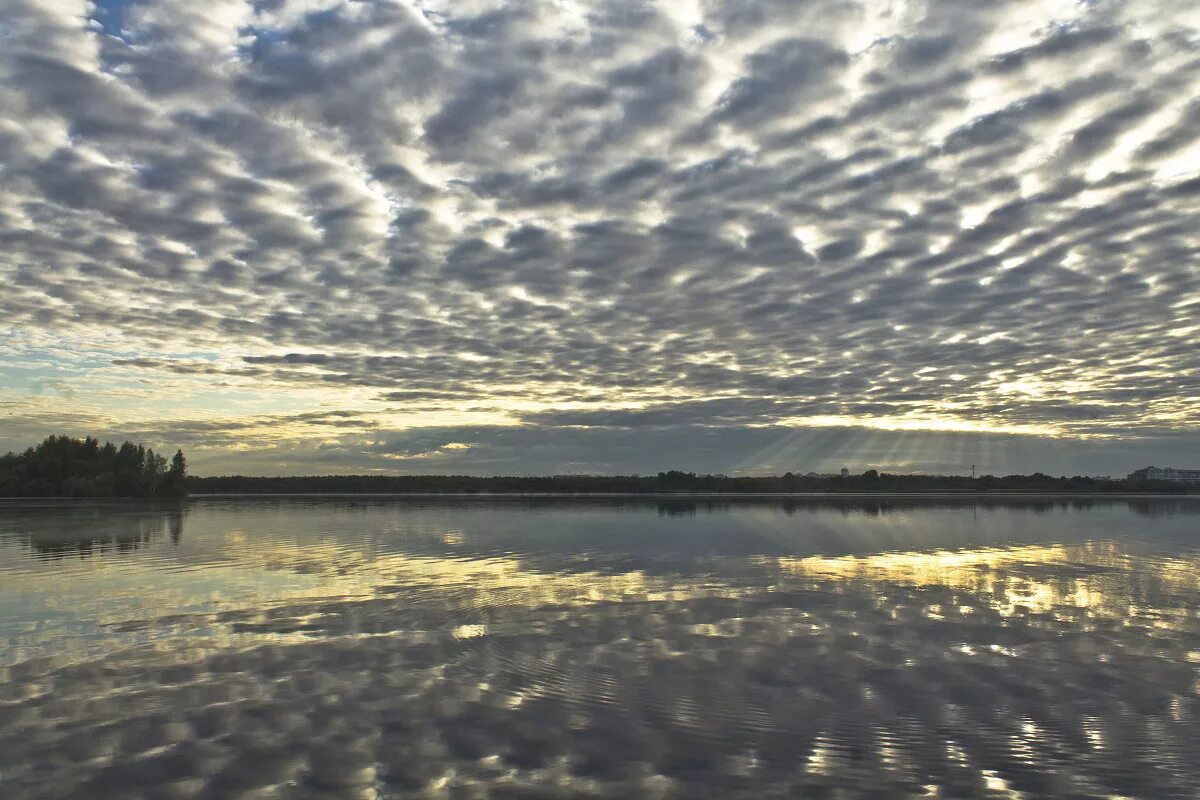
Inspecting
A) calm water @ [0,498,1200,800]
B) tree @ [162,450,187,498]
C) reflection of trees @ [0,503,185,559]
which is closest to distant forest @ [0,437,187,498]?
tree @ [162,450,187,498]

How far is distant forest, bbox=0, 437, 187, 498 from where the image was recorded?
12244 cm

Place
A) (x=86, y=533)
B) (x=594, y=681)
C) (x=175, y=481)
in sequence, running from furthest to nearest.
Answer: (x=175, y=481)
(x=86, y=533)
(x=594, y=681)

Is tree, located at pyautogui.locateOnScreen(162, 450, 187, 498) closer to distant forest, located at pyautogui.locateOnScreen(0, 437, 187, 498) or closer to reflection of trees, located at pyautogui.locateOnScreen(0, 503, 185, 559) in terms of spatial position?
distant forest, located at pyautogui.locateOnScreen(0, 437, 187, 498)

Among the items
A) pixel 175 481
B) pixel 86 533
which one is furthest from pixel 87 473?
pixel 86 533

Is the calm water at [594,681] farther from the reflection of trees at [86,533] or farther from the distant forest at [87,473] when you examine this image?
the distant forest at [87,473]

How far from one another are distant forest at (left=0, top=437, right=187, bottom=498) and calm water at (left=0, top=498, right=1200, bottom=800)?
104719 mm

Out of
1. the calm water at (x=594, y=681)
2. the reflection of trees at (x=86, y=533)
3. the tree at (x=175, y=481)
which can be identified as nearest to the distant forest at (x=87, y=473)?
the tree at (x=175, y=481)

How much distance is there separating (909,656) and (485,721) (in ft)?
28.4

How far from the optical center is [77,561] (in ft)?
97.9

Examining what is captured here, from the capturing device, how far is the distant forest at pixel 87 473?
402 ft

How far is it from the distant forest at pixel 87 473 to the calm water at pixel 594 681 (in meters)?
105

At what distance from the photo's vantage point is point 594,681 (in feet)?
44.2

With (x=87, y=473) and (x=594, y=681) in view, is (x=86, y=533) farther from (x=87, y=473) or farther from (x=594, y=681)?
(x=87, y=473)

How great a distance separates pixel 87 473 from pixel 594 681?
13959 centimetres
